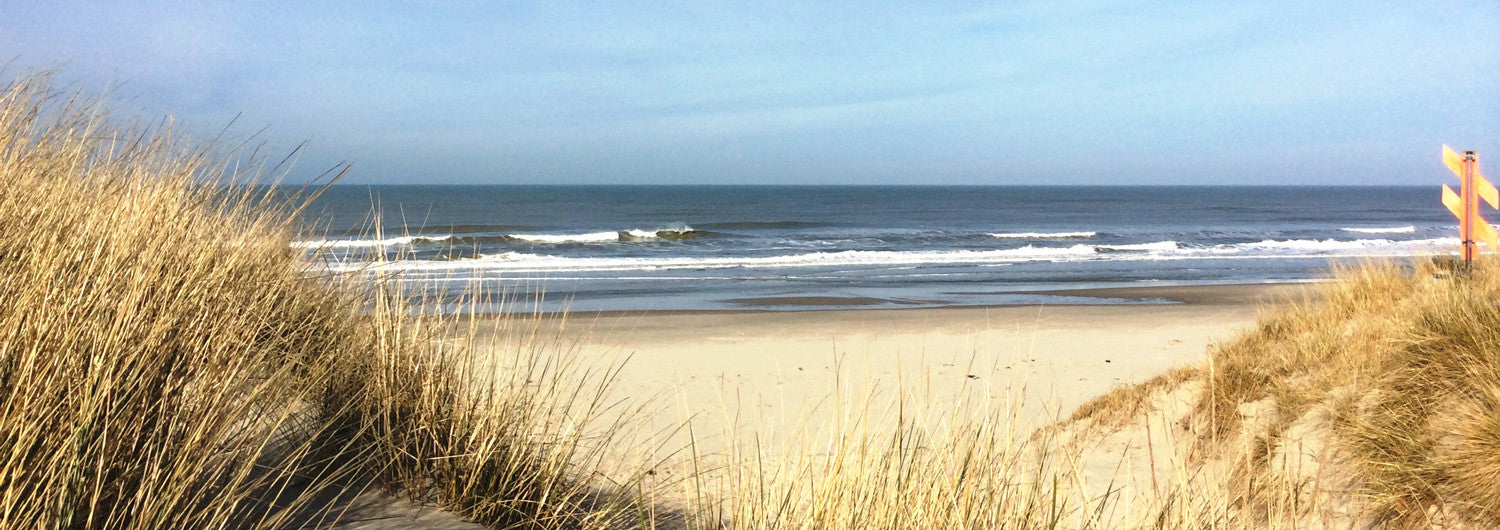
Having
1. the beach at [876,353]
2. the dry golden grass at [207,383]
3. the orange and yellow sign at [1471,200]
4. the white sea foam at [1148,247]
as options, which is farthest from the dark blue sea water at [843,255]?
the orange and yellow sign at [1471,200]

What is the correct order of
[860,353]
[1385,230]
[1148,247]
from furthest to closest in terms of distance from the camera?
[1385,230], [1148,247], [860,353]

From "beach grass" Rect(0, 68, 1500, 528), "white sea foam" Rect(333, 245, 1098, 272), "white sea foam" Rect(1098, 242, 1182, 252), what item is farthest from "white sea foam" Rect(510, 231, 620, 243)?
"beach grass" Rect(0, 68, 1500, 528)

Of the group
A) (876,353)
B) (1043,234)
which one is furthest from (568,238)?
(876,353)

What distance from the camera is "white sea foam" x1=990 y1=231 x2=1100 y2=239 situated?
36.9 meters

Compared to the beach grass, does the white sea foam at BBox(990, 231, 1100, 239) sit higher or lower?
lower

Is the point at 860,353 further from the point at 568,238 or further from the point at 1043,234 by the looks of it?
the point at 1043,234

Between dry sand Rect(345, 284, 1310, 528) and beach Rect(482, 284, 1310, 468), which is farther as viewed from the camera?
beach Rect(482, 284, 1310, 468)

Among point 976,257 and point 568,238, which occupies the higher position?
point 568,238

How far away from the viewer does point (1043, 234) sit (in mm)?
38750

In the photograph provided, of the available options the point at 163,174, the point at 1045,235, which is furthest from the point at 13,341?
the point at 1045,235

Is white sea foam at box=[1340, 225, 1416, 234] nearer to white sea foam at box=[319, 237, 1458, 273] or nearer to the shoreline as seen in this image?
white sea foam at box=[319, 237, 1458, 273]

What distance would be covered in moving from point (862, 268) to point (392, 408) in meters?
20.2

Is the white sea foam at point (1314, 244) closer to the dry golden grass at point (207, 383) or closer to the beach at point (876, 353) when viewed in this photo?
the beach at point (876, 353)

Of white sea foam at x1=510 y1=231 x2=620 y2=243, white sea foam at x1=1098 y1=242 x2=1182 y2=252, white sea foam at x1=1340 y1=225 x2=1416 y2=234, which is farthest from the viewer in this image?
white sea foam at x1=1340 y1=225 x2=1416 y2=234
